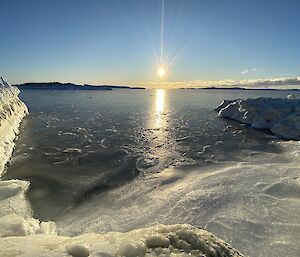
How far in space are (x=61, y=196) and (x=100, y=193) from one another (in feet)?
5.02

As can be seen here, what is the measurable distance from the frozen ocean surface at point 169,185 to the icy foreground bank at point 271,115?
4432mm

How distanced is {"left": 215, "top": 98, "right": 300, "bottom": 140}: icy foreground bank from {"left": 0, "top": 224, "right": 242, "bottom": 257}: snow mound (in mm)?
20720

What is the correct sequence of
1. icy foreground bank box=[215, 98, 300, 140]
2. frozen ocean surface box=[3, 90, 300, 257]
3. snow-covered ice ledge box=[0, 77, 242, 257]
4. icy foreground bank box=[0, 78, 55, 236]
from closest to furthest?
snow-covered ice ledge box=[0, 77, 242, 257] < icy foreground bank box=[0, 78, 55, 236] < frozen ocean surface box=[3, 90, 300, 257] < icy foreground bank box=[215, 98, 300, 140]

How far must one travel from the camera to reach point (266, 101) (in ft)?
105

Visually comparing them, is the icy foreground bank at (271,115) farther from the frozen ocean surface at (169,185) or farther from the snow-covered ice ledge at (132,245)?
the snow-covered ice ledge at (132,245)

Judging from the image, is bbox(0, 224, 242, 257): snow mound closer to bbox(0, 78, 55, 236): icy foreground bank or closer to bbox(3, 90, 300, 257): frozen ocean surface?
bbox(0, 78, 55, 236): icy foreground bank

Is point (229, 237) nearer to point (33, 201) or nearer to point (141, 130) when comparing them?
point (33, 201)

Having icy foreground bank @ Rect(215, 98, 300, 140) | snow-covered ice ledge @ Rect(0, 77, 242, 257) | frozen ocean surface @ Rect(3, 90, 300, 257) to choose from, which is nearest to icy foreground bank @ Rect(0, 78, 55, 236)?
frozen ocean surface @ Rect(3, 90, 300, 257)

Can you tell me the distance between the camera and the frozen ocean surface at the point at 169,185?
7.91 meters

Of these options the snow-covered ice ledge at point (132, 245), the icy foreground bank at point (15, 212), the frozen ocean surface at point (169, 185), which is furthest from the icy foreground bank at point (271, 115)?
the snow-covered ice ledge at point (132, 245)

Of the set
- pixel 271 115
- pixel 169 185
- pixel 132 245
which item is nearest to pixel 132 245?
pixel 132 245

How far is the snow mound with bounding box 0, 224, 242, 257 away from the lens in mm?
3484

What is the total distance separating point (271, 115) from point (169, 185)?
2167 centimetres

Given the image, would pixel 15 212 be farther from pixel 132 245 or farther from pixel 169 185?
pixel 132 245
